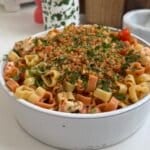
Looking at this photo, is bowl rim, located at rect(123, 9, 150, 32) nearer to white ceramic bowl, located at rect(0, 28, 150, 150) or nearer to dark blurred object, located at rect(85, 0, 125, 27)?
dark blurred object, located at rect(85, 0, 125, 27)

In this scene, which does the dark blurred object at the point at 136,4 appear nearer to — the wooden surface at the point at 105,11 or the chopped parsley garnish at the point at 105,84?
the wooden surface at the point at 105,11

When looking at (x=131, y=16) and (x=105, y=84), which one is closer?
(x=105, y=84)

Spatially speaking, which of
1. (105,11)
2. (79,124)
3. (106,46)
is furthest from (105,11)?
(79,124)

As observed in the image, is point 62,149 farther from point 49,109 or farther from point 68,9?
point 68,9

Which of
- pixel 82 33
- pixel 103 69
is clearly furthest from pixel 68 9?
pixel 103 69

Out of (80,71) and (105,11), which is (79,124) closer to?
(80,71)

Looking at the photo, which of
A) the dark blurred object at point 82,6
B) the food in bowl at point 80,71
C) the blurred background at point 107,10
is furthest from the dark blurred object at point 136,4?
the food in bowl at point 80,71
